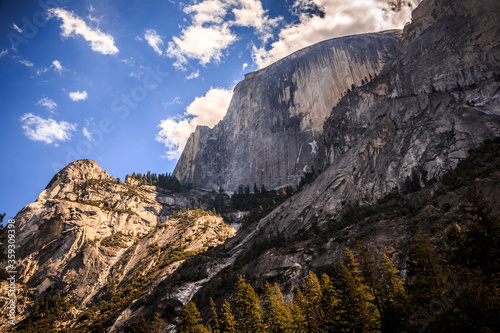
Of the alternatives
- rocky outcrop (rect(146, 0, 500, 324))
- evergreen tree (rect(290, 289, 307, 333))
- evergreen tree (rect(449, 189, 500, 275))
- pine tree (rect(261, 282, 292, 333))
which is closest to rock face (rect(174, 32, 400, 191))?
rocky outcrop (rect(146, 0, 500, 324))

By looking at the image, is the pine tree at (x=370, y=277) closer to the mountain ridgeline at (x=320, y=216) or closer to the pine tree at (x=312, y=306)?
the mountain ridgeline at (x=320, y=216)

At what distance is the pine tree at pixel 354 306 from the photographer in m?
29.1

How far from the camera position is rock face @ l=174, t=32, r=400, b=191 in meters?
150

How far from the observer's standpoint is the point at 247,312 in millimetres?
35500

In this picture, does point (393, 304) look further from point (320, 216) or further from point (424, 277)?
point (320, 216)

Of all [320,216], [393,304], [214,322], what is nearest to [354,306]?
[393,304]

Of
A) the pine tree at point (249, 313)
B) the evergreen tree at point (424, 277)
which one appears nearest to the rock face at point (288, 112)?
the pine tree at point (249, 313)

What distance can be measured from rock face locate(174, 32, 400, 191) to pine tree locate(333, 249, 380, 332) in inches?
4030

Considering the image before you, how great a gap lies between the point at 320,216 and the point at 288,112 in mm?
93203

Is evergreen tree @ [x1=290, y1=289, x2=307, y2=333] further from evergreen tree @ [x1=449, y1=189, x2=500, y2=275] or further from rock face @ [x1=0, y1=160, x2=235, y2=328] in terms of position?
rock face @ [x1=0, y1=160, x2=235, y2=328]

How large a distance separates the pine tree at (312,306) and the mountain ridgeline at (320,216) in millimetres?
165

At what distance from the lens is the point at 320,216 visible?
261 ft

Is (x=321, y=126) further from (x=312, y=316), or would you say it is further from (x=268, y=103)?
(x=312, y=316)

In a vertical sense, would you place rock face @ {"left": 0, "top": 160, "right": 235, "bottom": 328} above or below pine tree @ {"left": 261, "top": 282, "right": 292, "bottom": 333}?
above
